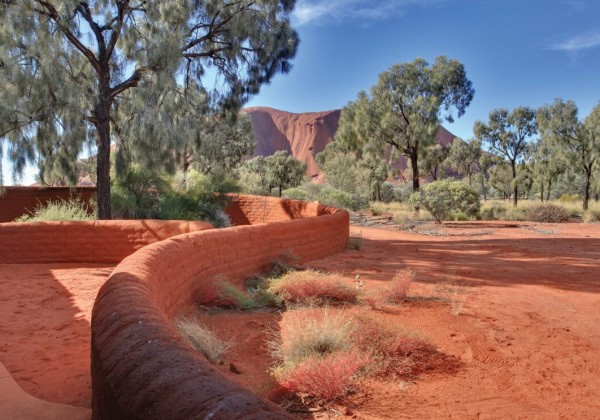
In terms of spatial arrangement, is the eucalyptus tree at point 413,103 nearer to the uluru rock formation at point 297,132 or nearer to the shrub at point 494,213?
the shrub at point 494,213

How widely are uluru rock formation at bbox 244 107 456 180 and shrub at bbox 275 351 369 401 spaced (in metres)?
102

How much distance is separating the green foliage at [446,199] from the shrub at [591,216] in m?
5.23

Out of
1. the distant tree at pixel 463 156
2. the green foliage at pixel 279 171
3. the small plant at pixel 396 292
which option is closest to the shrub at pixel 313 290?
the small plant at pixel 396 292

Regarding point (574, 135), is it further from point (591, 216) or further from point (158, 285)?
point (158, 285)

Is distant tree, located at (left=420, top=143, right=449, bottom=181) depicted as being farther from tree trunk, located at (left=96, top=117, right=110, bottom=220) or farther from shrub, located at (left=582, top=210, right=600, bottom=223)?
tree trunk, located at (left=96, top=117, right=110, bottom=220)

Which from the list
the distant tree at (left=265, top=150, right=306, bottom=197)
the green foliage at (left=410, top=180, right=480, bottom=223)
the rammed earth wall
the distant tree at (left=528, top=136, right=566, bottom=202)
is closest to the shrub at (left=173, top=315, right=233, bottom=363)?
the rammed earth wall

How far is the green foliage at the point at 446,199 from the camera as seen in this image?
2523 cm

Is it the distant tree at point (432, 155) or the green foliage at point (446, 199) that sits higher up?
the distant tree at point (432, 155)

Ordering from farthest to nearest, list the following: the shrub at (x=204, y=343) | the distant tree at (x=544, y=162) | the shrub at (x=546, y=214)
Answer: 1. the distant tree at (x=544, y=162)
2. the shrub at (x=546, y=214)
3. the shrub at (x=204, y=343)

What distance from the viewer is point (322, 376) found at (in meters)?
3.95

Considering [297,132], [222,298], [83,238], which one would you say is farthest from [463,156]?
[297,132]

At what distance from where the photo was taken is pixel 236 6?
1644cm

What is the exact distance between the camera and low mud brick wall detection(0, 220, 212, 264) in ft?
32.6

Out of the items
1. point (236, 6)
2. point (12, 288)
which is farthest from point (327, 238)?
point (236, 6)
